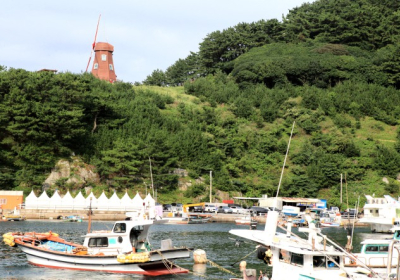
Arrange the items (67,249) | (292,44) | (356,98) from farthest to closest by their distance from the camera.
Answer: (292,44), (356,98), (67,249)

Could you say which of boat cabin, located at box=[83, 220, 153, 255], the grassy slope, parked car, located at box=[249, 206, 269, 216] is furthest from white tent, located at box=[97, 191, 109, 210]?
boat cabin, located at box=[83, 220, 153, 255]

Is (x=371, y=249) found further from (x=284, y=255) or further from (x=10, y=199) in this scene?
(x=10, y=199)

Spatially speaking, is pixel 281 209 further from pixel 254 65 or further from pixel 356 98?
pixel 254 65

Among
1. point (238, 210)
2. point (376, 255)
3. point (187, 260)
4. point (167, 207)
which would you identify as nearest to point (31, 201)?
point (167, 207)

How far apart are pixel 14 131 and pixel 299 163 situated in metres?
50.3

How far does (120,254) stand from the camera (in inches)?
1357

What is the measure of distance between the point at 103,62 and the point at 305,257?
120630 millimetres

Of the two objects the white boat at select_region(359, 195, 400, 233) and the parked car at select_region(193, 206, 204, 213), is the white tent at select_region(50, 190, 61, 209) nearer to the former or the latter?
the parked car at select_region(193, 206, 204, 213)

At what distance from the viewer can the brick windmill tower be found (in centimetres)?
13912

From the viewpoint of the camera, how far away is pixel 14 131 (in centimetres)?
8406

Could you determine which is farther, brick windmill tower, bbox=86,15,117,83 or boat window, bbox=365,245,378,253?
brick windmill tower, bbox=86,15,117,83

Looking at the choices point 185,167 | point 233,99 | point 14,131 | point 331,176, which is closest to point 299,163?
point 331,176

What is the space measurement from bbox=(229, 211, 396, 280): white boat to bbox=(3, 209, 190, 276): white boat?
29.7 ft

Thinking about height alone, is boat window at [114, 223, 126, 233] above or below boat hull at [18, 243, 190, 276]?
above
